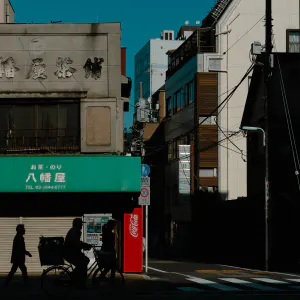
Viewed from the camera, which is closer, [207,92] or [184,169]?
[207,92]

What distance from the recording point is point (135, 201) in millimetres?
26047

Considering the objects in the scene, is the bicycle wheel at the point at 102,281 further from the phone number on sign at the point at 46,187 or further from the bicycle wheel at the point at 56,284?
the phone number on sign at the point at 46,187

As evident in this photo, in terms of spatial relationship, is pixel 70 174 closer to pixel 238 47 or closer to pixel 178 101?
pixel 238 47

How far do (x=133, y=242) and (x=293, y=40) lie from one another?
101 feet

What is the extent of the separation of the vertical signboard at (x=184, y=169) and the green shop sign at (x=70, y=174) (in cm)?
2730

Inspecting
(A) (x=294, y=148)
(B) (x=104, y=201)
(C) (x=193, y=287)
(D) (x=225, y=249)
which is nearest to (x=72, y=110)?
(B) (x=104, y=201)

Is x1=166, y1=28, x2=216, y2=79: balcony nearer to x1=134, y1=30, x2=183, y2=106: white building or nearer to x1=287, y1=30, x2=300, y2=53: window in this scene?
x1=287, y1=30, x2=300, y2=53: window

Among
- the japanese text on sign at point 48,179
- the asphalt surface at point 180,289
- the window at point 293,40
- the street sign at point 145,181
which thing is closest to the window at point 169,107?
the window at point 293,40

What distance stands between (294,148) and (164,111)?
107 feet

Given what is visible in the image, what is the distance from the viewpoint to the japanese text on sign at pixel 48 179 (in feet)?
82.8

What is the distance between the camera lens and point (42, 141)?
26359 mm

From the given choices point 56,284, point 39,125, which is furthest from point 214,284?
point 39,125

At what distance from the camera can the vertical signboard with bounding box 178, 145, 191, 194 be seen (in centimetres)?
5241

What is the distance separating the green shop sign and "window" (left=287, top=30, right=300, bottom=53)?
29.5 metres
